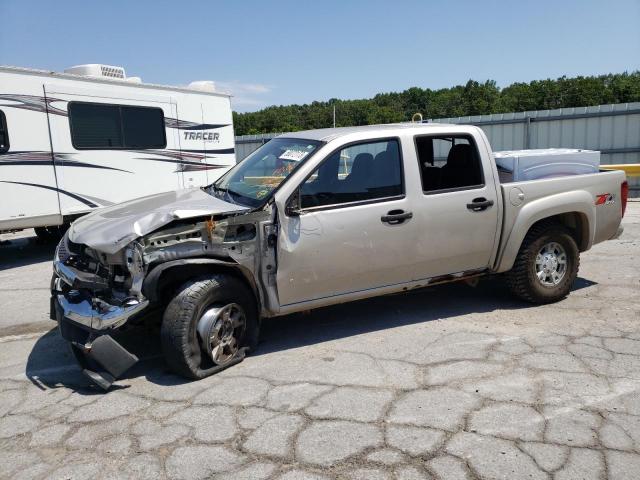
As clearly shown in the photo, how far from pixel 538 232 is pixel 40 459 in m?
4.65

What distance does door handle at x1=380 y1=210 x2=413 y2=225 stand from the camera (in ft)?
15.4

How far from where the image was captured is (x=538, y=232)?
5488mm

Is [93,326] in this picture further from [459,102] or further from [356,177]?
[459,102]

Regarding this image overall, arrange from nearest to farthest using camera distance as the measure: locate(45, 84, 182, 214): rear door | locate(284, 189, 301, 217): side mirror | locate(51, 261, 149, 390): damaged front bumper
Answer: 1. locate(51, 261, 149, 390): damaged front bumper
2. locate(284, 189, 301, 217): side mirror
3. locate(45, 84, 182, 214): rear door

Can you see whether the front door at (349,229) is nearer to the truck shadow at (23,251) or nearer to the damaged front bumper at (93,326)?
the damaged front bumper at (93,326)

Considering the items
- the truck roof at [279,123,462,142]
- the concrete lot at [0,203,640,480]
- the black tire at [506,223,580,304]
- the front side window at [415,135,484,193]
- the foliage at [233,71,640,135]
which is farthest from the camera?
the foliage at [233,71,640,135]

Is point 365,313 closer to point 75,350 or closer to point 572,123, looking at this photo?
point 75,350

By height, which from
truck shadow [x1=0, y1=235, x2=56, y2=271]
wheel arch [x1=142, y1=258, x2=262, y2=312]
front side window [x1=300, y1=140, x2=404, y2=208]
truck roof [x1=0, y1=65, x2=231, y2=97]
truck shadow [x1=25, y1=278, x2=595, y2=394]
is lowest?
truck shadow [x1=25, y1=278, x2=595, y2=394]

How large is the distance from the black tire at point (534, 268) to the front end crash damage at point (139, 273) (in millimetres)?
2603

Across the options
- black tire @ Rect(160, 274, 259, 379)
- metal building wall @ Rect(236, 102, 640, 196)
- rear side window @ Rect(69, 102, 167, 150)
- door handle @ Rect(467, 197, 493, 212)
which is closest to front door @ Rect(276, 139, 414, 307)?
black tire @ Rect(160, 274, 259, 379)

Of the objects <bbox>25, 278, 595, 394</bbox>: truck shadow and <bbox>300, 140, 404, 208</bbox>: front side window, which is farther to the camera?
<bbox>300, 140, 404, 208</bbox>: front side window

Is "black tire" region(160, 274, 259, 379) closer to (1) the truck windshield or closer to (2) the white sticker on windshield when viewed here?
(1) the truck windshield

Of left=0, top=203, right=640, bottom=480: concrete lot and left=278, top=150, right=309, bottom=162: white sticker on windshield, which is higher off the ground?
left=278, top=150, right=309, bottom=162: white sticker on windshield

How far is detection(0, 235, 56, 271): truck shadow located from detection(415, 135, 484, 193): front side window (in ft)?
22.5
